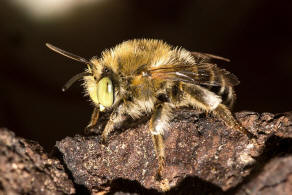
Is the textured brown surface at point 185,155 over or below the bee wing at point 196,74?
below

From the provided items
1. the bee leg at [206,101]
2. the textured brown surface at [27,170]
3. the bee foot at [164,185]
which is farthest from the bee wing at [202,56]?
the textured brown surface at [27,170]

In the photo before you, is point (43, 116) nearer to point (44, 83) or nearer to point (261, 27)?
point (44, 83)

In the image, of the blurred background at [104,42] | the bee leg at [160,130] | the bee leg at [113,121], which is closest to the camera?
the bee leg at [160,130]

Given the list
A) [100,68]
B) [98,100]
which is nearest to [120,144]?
[98,100]

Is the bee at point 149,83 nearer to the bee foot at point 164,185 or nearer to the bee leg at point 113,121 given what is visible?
the bee leg at point 113,121

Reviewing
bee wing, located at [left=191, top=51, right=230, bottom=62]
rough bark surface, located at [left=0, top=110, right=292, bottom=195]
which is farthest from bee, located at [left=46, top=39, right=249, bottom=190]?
bee wing, located at [left=191, top=51, right=230, bottom=62]
